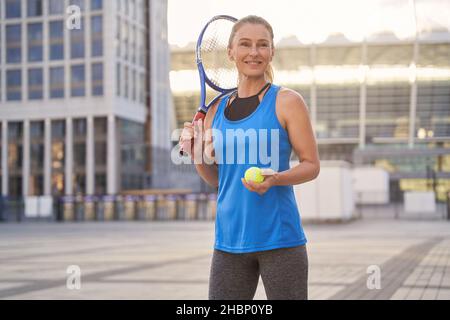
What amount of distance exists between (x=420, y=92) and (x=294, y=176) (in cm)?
9445

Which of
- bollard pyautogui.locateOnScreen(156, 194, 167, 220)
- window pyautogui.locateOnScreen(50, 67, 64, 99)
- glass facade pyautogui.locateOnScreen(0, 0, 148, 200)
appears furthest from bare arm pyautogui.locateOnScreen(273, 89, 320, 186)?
window pyautogui.locateOnScreen(50, 67, 64, 99)

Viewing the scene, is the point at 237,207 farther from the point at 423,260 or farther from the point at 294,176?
the point at 423,260

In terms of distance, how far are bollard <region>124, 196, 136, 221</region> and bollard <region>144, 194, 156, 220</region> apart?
2.25 ft

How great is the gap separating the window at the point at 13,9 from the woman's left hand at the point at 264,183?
70354 mm

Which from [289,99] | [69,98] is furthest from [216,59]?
[69,98]

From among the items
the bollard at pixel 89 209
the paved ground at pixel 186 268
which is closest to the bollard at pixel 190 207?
the bollard at pixel 89 209

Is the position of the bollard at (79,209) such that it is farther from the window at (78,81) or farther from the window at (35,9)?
the window at (35,9)

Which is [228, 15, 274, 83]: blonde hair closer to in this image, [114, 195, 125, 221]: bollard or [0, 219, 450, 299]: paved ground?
[0, 219, 450, 299]: paved ground

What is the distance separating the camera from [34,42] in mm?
69312

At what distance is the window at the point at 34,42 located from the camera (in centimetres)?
6888

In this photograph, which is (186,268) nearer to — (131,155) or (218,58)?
(218,58)

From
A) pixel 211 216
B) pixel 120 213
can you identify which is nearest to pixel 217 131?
pixel 211 216

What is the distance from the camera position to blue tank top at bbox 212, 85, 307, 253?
2.88 m
